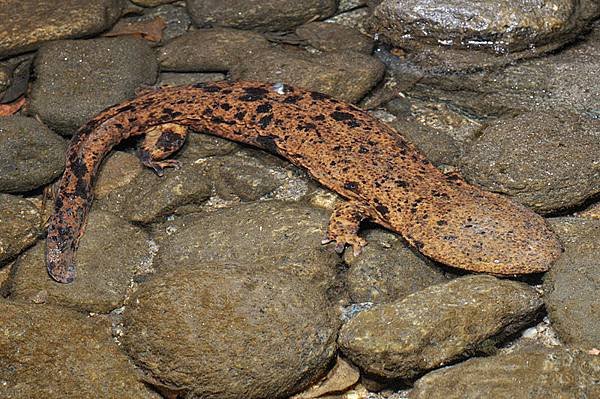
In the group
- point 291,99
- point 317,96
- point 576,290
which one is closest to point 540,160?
point 576,290

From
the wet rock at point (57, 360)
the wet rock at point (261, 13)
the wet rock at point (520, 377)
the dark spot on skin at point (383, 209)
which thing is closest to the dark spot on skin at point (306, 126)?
the dark spot on skin at point (383, 209)

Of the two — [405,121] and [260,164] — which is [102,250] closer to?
[260,164]

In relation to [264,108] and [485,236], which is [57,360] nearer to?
[264,108]

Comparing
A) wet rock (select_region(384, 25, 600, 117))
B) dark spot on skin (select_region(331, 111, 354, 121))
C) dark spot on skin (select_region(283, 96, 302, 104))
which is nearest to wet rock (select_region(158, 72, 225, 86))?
dark spot on skin (select_region(283, 96, 302, 104))

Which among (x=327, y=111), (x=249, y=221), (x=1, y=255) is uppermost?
(x=327, y=111)

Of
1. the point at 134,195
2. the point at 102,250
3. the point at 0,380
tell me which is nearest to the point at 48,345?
the point at 0,380

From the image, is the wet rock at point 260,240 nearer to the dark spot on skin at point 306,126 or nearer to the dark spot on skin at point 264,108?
the dark spot on skin at point 306,126
